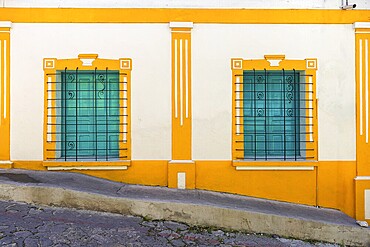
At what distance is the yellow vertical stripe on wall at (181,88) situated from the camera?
20.3ft

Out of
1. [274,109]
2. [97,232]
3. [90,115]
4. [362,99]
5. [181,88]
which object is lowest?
[97,232]

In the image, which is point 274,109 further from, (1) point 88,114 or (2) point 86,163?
(2) point 86,163

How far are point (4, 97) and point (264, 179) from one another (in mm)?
4539

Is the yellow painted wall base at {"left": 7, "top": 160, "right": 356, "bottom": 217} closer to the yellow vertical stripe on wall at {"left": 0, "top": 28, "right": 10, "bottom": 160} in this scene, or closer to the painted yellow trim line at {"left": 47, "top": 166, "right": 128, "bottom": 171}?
the painted yellow trim line at {"left": 47, "top": 166, "right": 128, "bottom": 171}

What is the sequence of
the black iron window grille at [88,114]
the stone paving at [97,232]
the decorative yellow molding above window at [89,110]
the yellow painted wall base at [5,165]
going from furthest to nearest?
the black iron window grille at [88,114] < the decorative yellow molding above window at [89,110] < the yellow painted wall base at [5,165] < the stone paving at [97,232]

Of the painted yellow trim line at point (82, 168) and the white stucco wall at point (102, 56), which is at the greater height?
the white stucco wall at point (102, 56)

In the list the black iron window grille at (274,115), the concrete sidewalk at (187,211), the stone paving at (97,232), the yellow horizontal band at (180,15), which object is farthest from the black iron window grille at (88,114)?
the black iron window grille at (274,115)

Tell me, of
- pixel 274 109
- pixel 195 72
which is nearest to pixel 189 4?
pixel 195 72

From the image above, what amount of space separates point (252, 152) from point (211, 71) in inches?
Result: 61.9

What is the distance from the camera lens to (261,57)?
629 centimetres

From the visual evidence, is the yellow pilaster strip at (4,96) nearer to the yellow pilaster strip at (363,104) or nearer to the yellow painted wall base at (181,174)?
the yellow painted wall base at (181,174)

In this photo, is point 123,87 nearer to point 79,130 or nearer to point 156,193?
point 79,130

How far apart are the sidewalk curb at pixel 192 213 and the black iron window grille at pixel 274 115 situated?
5.01 ft

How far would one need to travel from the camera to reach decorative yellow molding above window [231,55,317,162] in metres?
6.28
